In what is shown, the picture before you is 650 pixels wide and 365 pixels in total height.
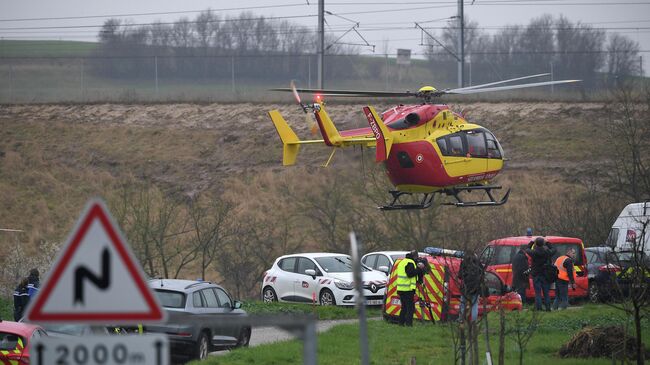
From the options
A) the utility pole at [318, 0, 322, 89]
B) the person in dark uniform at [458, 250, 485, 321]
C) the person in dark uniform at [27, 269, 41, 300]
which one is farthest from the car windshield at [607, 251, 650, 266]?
the utility pole at [318, 0, 322, 89]

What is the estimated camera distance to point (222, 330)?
2053 centimetres

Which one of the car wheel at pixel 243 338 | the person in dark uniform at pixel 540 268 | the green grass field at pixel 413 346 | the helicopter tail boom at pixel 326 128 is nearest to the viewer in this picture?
the green grass field at pixel 413 346

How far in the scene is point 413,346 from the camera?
1873 centimetres

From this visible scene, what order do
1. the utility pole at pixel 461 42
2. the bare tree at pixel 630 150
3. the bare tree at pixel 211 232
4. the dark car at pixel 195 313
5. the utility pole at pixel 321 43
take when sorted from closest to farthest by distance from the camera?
1. the dark car at pixel 195 313
2. the bare tree at pixel 630 150
3. the bare tree at pixel 211 232
4. the utility pole at pixel 321 43
5. the utility pole at pixel 461 42

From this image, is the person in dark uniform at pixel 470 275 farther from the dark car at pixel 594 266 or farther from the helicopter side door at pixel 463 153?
the dark car at pixel 594 266

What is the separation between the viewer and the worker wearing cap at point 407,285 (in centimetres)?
2162

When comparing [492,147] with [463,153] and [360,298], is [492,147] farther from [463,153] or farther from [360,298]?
[360,298]

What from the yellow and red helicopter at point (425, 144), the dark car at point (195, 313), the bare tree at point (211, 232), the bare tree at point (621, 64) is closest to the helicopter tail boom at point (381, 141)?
the yellow and red helicopter at point (425, 144)

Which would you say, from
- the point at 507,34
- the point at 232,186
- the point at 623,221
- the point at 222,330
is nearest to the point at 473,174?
the point at 623,221

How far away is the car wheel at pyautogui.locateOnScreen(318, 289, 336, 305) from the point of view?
27.9m

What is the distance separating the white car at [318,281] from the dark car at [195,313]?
7214mm

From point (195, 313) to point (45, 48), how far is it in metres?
65.3

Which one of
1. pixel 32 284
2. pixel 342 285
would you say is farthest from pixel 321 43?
pixel 32 284

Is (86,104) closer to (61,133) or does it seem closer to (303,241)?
(61,133)
